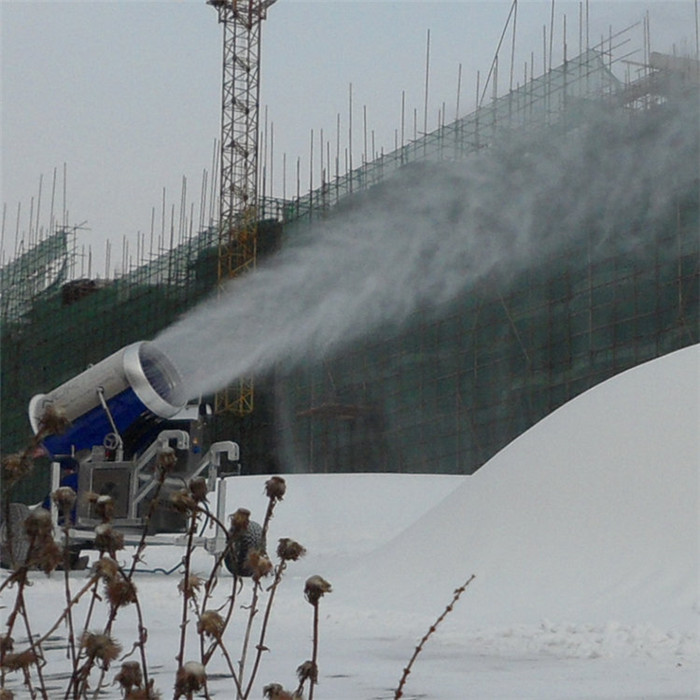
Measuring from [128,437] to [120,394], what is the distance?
0.64m

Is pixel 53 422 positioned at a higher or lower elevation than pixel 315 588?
higher

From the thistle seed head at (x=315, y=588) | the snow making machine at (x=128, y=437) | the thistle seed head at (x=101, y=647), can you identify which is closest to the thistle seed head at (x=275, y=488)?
the thistle seed head at (x=315, y=588)

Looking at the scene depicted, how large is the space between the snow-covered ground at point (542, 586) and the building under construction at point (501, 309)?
14.9 m

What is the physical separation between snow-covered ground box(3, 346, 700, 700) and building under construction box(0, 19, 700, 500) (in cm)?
1488

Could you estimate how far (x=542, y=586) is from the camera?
8.39 metres

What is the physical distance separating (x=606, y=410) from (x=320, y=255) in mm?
19551

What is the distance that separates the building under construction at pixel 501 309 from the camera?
25.9 meters

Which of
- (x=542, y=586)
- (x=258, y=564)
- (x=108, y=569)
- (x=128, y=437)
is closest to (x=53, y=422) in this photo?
(x=108, y=569)

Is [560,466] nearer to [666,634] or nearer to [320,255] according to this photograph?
[666,634]

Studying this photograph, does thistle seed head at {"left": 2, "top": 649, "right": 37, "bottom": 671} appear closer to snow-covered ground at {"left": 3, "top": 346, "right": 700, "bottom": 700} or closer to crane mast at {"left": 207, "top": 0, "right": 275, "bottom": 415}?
snow-covered ground at {"left": 3, "top": 346, "right": 700, "bottom": 700}

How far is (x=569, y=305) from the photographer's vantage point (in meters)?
27.7

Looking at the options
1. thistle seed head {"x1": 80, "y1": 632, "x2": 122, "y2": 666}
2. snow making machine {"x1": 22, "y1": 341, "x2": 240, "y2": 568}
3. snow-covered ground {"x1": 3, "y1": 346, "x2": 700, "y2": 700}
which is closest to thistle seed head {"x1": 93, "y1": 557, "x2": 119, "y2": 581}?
thistle seed head {"x1": 80, "y1": 632, "x2": 122, "y2": 666}

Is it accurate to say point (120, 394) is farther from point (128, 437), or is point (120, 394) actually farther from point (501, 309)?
point (501, 309)

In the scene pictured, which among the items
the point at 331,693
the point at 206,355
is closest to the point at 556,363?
the point at 206,355
